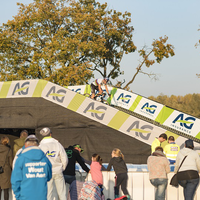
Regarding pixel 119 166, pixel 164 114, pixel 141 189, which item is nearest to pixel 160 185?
pixel 141 189

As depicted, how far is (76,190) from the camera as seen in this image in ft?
26.5

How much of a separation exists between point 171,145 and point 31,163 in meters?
6.16

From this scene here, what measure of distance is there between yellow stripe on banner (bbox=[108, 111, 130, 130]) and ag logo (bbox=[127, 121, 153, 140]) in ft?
1.32

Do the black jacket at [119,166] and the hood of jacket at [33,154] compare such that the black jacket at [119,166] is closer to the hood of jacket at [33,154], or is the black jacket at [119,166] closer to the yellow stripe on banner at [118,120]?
the hood of jacket at [33,154]

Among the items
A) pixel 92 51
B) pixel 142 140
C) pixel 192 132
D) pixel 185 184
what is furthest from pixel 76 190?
pixel 92 51

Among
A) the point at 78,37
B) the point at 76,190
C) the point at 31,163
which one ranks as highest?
the point at 78,37

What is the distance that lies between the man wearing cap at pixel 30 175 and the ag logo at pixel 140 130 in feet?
30.4

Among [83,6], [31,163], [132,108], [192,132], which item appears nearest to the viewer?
[31,163]

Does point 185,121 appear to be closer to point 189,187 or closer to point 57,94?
point 57,94

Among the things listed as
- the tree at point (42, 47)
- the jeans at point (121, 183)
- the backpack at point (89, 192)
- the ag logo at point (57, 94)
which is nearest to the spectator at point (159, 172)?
the jeans at point (121, 183)

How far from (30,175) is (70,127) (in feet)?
32.7

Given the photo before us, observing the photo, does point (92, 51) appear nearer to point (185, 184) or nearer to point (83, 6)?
point (83, 6)

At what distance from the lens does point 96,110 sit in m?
15.3

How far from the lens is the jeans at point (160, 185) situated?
8648 millimetres
